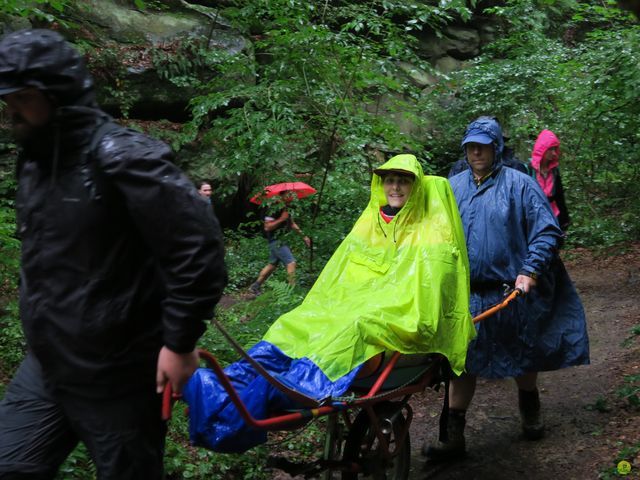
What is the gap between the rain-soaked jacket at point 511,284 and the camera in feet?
15.0

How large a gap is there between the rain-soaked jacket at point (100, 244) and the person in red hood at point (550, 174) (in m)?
4.98

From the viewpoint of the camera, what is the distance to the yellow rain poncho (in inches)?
134

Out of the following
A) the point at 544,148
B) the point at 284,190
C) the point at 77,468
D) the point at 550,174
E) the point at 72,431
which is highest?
the point at 544,148

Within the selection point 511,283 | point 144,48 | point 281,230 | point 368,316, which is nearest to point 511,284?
point 511,283

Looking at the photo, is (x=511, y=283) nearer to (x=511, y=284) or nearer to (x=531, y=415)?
(x=511, y=284)

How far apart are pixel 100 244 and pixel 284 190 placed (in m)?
4.95

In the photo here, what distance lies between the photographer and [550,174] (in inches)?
256

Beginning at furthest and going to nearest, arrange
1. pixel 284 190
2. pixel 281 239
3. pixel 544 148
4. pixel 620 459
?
pixel 281 239
pixel 284 190
pixel 544 148
pixel 620 459

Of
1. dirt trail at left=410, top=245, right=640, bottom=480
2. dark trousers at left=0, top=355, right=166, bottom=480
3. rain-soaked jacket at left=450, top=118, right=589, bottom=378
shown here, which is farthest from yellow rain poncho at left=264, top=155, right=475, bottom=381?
dirt trail at left=410, top=245, right=640, bottom=480

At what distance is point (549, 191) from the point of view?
21.1ft

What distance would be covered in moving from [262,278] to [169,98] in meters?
5.22

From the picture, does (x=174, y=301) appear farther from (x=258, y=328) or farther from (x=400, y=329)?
(x=258, y=328)

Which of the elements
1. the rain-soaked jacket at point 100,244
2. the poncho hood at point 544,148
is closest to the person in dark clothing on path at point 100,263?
the rain-soaked jacket at point 100,244

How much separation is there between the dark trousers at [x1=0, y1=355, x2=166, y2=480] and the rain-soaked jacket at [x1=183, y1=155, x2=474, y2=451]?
597 mm
